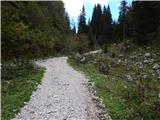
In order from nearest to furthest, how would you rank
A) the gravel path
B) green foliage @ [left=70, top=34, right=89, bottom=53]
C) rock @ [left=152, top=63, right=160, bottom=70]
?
1. the gravel path
2. rock @ [left=152, top=63, right=160, bottom=70]
3. green foliage @ [left=70, top=34, right=89, bottom=53]

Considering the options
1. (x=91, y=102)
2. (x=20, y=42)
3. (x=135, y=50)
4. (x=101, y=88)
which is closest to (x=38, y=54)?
(x=20, y=42)

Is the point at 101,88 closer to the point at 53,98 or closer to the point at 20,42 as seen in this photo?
the point at 53,98

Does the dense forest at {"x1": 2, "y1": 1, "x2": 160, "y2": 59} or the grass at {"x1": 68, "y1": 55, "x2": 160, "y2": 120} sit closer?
the grass at {"x1": 68, "y1": 55, "x2": 160, "y2": 120}

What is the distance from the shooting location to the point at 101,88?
23625 millimetres

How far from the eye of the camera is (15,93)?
22766 mm

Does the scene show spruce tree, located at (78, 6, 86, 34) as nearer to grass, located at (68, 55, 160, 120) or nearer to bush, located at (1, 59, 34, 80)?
bush, located at (1, 59, 34, 80)

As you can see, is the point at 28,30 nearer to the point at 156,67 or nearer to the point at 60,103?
the point at 156,67

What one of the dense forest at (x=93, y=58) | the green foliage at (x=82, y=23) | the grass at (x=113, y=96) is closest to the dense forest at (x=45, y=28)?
the dense forest at (x=93, y=58)

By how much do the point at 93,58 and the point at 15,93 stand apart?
29.4m

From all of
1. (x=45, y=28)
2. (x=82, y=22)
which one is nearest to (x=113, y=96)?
(x=45, y=28)

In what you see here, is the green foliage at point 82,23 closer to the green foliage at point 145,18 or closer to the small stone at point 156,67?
the green foliage at point 145,18

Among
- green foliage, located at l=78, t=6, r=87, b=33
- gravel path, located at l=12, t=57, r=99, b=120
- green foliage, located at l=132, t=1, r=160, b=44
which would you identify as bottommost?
gravel path, located at l=12, t=57, r=99, b=120

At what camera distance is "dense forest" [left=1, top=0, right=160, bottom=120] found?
19.0 m

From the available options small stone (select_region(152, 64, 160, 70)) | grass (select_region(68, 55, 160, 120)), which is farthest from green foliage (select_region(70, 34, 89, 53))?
grass (select_region(68, 55, 160, 120))
